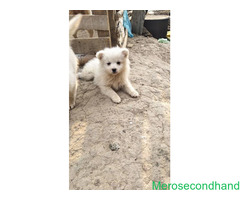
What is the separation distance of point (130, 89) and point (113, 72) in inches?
17.0

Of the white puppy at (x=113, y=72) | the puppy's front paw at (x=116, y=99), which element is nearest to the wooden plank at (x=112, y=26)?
the white puppy at (x=113, y=72)

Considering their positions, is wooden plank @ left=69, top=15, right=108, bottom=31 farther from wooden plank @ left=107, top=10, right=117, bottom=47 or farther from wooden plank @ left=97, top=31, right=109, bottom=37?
wooden plank @ left=107, top=10, right=117, bottom=47

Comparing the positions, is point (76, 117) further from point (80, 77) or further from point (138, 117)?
point (80, 77)

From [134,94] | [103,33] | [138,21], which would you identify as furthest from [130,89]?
[138,21]

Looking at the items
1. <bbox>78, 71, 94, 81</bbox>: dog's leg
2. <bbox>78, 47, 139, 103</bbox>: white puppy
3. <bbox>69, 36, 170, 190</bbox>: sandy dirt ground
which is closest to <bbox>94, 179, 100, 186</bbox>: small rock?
<bbox>69, 36, 170, 190</bbox>: sandy dirt ground

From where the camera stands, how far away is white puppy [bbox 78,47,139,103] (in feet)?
10.2

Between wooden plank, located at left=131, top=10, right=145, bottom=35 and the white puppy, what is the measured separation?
128 inches

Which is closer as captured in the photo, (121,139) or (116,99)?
(121,139)

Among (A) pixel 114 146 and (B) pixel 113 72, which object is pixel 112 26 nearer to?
(B) pixel 113 72

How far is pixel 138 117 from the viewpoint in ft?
8.72

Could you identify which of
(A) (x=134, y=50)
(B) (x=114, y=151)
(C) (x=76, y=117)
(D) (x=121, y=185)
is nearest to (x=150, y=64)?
(A) (x=134, y=50)

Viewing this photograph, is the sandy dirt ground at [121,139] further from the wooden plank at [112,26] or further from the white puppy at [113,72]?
the wooden plank at [112,26]

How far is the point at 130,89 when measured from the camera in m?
3.27

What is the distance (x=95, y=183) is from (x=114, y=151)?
43 cm
